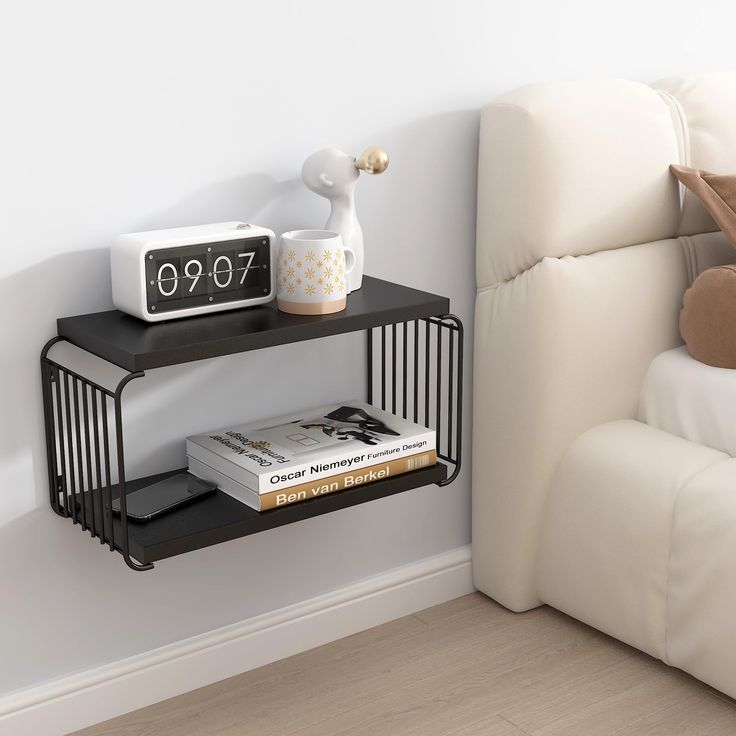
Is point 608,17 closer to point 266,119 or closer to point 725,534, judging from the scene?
point 266,119

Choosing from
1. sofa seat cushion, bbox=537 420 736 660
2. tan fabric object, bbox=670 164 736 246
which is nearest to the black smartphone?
sofa seat cushion, bbox=537 420 736 660

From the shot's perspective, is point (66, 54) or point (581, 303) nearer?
point (66, 54)

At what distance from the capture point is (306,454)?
1628 mm

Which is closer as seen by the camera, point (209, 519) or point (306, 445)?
point (209, 519)

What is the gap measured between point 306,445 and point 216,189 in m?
0.43

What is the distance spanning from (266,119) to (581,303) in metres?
0.65

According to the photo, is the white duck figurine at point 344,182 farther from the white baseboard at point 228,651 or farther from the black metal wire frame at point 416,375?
the white baseboard at point 228,651

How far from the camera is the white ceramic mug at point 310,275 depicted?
155cm

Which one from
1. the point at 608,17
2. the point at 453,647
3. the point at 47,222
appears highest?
the point at 608,17

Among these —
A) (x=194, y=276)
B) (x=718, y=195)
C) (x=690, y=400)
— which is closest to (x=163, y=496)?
(x=194, y=276)

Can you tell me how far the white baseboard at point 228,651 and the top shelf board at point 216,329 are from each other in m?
0.59

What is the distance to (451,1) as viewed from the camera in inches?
72.2

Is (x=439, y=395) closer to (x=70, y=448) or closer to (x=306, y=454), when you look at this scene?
(x=306, y=454)

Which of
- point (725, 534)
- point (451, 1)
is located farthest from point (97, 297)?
point (725, 534)
